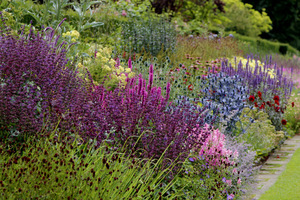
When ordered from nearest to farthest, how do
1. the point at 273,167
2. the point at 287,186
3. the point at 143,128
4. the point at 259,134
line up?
the point at 143,128 → the point at 287,186 → the point at 273,167 → the point at 259,134

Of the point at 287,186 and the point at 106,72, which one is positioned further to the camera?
the point at 106,72

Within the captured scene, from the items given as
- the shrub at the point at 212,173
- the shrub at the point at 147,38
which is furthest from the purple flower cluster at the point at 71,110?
the shrub at the point at 147,38

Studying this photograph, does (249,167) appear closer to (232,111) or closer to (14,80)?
(232,111)

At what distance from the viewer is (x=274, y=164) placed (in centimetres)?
660

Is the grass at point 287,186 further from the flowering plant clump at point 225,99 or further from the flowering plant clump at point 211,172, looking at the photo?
the flowering plant clump at point 225,99

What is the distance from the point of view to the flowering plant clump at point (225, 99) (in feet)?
19.1

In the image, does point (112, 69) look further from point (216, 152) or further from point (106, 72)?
point (216, 152)

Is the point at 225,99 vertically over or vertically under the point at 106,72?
under

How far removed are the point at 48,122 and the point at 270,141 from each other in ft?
15.0

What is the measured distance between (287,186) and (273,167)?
1.01 meters

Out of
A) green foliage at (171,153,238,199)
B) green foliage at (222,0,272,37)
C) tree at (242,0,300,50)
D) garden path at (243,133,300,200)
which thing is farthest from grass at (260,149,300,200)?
tree at (242,0,300,50)

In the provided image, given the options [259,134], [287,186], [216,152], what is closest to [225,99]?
[259,134]

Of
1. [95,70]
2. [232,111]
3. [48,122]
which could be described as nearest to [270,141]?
[232,111]

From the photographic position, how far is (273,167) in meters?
6.43
